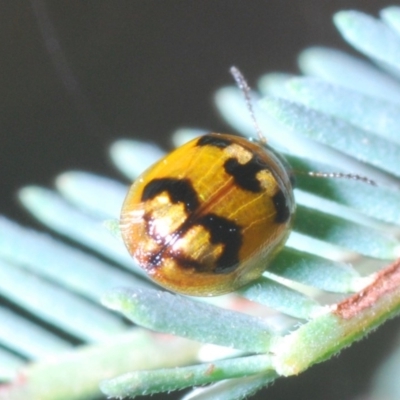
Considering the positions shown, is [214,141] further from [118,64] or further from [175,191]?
[118,64]

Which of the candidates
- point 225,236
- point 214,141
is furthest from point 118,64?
point 225,236

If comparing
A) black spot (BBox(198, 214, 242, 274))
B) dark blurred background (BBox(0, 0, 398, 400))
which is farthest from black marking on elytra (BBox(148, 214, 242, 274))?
dark blurred background (BBox(0, 0, 398, 400))

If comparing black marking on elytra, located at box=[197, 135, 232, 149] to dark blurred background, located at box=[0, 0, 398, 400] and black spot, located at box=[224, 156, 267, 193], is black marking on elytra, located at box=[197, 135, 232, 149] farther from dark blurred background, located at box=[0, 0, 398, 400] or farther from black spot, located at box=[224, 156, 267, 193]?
dark blurred background, located at box=[0, 0, 398, 400]

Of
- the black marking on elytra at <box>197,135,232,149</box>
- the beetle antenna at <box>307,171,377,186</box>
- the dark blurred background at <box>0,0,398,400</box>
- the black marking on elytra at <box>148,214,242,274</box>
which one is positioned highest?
the dark blurred background at <box>0,0,398,400</box>

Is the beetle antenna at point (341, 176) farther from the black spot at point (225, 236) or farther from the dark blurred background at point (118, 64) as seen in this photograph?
the dark blurred background at point (118, 64)

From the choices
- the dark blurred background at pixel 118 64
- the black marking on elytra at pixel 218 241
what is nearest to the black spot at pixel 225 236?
the black marking on elytra at pixel 218 241

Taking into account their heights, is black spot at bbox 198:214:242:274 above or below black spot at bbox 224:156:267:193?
below
